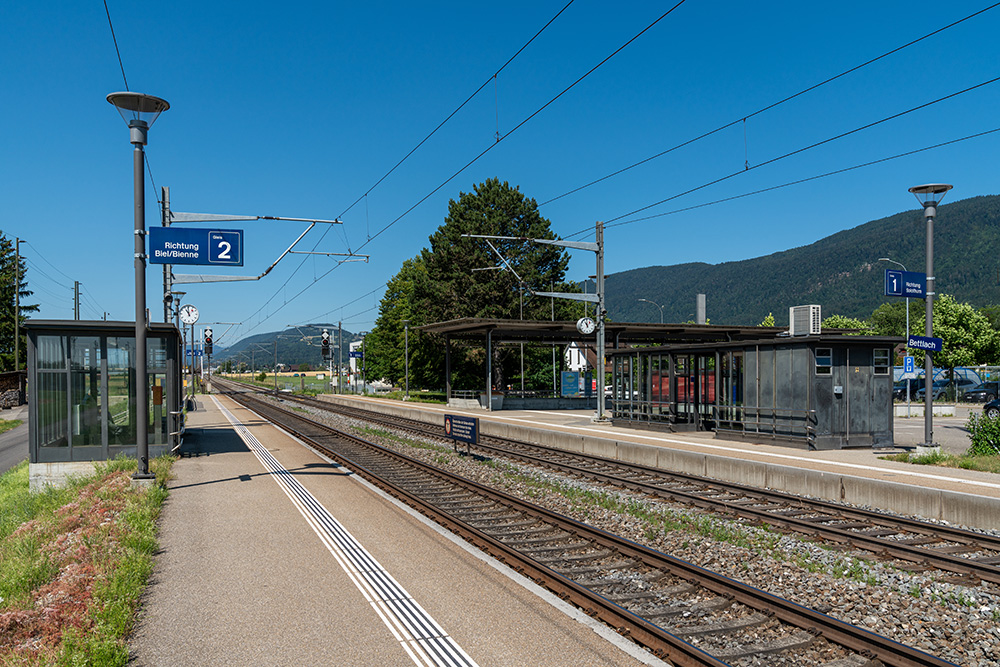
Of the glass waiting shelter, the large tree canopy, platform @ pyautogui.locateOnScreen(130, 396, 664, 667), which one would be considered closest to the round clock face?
the glass waiting shelter

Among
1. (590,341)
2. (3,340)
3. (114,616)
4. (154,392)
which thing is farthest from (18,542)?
(3,340)

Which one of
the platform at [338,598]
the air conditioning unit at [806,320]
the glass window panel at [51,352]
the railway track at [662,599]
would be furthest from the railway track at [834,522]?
the glass window panel at [51,352]

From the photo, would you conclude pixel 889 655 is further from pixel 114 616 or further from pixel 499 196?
pixel 499 196

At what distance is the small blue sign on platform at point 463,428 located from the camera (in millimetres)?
19031

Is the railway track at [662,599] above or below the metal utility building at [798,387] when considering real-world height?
below

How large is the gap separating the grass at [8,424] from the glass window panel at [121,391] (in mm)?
20478

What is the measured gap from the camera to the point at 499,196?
5450 cm

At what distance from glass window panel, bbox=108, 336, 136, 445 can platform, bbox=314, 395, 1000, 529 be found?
40.6ft

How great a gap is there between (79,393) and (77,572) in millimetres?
10221

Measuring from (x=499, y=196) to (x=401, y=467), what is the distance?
130 ft

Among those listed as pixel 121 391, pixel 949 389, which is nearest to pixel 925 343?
pixel 121 391

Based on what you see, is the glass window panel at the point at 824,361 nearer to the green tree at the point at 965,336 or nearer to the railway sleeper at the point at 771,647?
the railway sleeper at the point at 771,647

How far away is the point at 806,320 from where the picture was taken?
20766 millimetres

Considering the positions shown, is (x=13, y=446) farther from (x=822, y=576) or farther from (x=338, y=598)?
(x=822, y=576)
